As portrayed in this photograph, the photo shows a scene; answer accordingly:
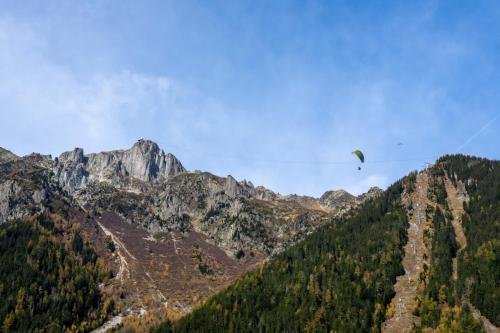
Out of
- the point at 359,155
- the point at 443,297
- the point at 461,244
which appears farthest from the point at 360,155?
the point at 461,244

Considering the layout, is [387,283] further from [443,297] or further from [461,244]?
[461,244]

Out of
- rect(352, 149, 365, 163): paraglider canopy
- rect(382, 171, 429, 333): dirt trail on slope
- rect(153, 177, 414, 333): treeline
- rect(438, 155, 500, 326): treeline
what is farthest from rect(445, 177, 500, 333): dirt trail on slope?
rect(352, 149, 365, 163): paraglider canopy

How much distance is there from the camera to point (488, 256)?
5458 inches

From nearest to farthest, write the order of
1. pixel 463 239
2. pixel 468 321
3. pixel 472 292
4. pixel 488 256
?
pixel 468 321 < pixel 472 292 < pixel 488 256 < pixel 463 239

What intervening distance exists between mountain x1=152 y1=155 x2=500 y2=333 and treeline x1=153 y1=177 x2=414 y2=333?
1.18 ft

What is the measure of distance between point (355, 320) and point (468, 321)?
3186cm

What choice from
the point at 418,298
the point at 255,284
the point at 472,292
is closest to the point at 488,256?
the point at 472,292

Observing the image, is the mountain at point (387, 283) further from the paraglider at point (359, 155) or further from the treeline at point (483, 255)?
the paraglider at point (359, 155)

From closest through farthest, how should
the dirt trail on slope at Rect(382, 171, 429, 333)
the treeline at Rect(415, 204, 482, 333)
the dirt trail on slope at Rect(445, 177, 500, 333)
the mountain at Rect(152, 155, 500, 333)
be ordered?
the treeline at Rect(415, 204, 482, 333) → the dirt trail on slope at Rect(445, 177, 500, 333) → the mountain at Rect(152, 155, 500, 333) → the dirt trail on slope at Rect(382, 171, 429, 333)

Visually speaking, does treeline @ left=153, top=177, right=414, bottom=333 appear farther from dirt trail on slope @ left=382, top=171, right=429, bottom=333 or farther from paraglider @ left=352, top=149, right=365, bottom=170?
paraglider @ left=352, top=149, right=365, bottom=170

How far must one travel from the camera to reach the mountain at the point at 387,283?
126750 mm

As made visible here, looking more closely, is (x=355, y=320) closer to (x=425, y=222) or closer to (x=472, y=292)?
(x=472, y=292)

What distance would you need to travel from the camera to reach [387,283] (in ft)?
486

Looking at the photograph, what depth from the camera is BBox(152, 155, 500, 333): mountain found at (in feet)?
416
